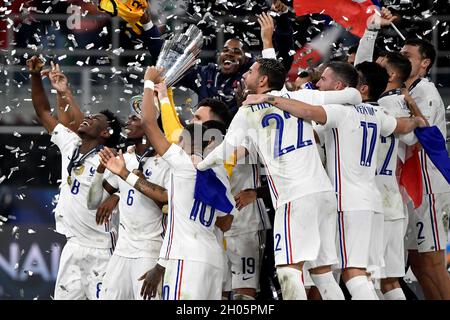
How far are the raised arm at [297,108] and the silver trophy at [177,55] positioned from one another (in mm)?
1439

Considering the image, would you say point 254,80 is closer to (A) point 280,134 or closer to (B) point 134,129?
(A) point 280,134

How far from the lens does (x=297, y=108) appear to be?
7633mm

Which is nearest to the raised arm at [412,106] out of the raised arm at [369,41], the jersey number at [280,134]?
the raised arm at [369,41]

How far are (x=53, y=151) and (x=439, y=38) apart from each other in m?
4.39

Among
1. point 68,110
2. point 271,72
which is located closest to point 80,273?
point 68,110

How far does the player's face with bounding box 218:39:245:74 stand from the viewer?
375 inches

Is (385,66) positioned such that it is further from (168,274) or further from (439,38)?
(439,38)

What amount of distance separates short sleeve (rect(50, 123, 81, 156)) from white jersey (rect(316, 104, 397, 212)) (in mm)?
→ 2667

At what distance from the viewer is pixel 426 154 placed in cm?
893

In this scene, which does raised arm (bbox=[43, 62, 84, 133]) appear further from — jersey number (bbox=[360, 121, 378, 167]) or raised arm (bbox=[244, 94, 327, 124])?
jersey number (bbox=[360, 121, 378, 167])

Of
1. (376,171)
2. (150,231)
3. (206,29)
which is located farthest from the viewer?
(206,29)

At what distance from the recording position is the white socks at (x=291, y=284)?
7426mm

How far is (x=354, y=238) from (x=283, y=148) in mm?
792
